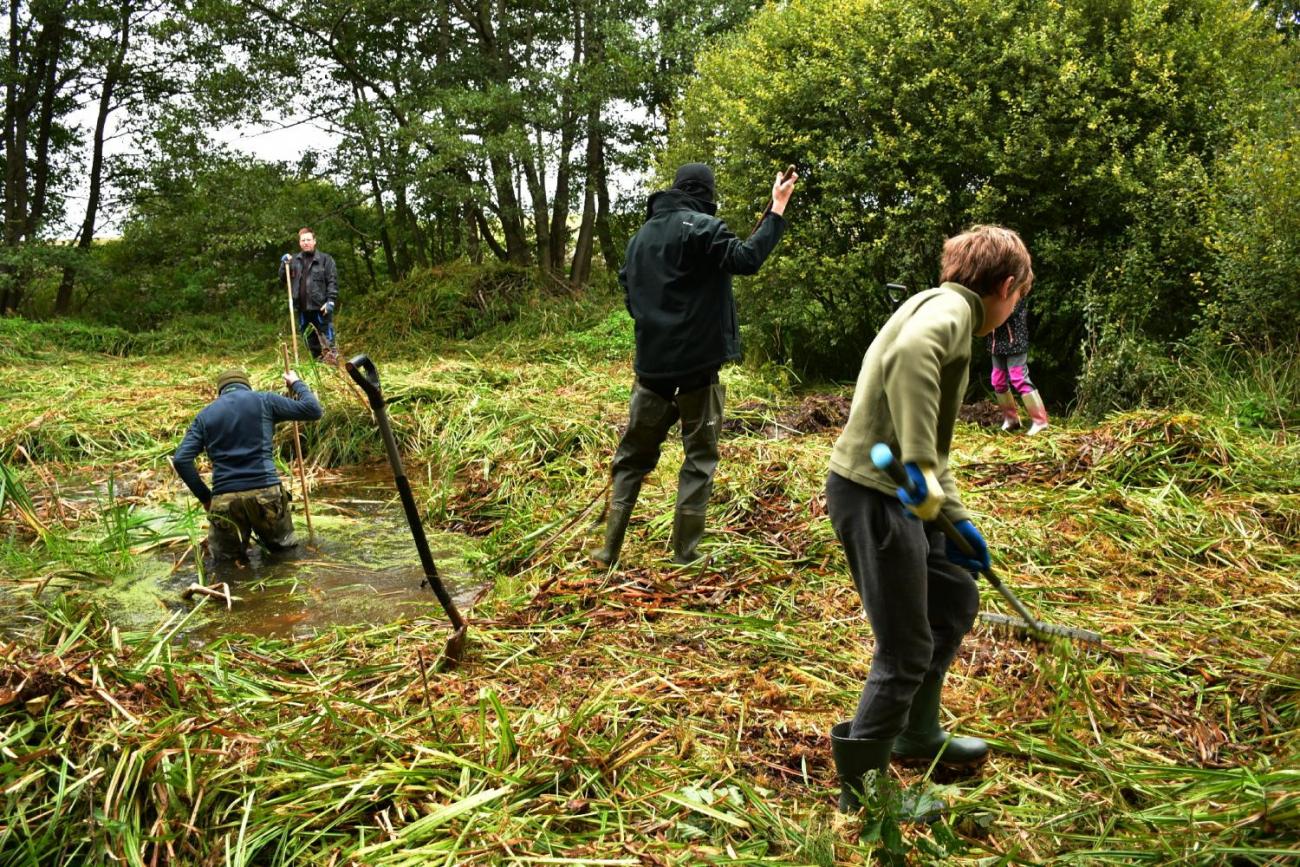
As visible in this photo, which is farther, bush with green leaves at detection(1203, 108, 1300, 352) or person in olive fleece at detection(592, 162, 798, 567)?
bush with green leaves at detection(1203, 108, 1300, 352)

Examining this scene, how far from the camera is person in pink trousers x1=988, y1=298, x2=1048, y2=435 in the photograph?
650 cm

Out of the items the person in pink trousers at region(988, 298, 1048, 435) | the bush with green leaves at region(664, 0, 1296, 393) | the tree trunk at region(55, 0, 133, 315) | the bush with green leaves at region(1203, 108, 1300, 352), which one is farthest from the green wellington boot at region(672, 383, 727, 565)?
the tree trunk at region(55, 0, 133, 315)

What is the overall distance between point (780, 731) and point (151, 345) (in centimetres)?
1318

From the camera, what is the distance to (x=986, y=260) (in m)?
2.46

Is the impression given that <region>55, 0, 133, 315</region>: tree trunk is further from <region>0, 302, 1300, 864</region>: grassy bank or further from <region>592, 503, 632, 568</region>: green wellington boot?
<region>592, 503, 632, 568</region>: green wellington boot

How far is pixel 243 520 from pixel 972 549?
4327 millimetres

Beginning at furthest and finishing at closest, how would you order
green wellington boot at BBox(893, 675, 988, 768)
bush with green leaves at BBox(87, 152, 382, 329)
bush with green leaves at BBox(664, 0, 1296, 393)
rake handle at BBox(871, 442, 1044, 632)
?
bush with green leaves at BBox(87, 152, 382, 329)
bush with green leaves at BBox(664, 0, 1296, 393)
green wellington boot at BBox(893, 675, 988, 768)
rake handle at BBox(871, 442, 1044, 632)

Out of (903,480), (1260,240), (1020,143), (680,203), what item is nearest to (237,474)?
(680,203)

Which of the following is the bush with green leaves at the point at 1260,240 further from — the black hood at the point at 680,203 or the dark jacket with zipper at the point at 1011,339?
the black hood at the point at 680,203

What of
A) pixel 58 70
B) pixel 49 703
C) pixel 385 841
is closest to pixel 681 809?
pixel 385 841

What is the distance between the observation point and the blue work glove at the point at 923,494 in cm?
219

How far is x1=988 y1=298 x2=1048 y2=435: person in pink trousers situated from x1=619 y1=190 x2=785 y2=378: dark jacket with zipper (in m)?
3.06

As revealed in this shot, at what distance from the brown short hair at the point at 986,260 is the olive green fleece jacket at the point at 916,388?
0.04 metres

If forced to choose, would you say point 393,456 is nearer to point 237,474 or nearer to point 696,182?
point 696,182
